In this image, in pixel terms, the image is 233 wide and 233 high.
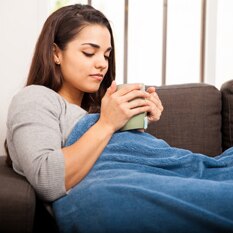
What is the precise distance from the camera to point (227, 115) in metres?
1.60

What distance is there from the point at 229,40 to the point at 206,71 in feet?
0.83

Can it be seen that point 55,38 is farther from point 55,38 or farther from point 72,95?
point 72,95

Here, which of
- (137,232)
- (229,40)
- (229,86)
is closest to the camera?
(137,232)

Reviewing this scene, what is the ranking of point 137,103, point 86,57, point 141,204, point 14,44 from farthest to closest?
point 14,44, point 86,57, point 137,103, point 141,204

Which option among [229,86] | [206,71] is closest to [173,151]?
[229,86]

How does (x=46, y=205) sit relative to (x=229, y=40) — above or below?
below

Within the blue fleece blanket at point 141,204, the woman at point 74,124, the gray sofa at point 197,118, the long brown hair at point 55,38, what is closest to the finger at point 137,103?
the woman at point 74,124

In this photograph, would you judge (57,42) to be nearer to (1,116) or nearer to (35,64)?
(35,64)

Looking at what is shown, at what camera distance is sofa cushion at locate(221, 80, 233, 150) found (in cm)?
158

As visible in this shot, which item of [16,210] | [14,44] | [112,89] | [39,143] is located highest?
[14,44]

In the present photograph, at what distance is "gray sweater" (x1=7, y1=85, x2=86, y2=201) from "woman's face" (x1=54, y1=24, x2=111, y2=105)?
17 centimetres

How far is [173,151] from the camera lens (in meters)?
1.03

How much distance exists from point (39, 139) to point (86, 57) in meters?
0.37

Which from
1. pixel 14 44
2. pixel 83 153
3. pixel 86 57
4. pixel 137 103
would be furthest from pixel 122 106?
pixel 14 44
